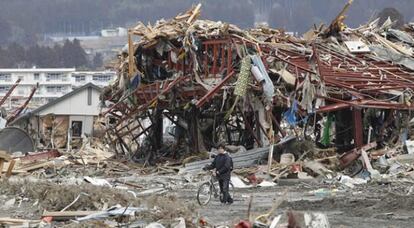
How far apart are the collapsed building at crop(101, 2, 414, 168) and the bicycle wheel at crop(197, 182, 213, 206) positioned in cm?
919

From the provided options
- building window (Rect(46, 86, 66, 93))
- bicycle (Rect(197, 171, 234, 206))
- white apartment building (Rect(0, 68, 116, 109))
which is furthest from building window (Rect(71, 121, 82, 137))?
building window (Rect(46, 86, 66, 93))

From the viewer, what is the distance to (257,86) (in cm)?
3034

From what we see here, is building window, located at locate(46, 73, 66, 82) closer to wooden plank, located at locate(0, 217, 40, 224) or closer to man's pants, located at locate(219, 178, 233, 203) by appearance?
man's pants, located at locate(219, 178, 233, 203)

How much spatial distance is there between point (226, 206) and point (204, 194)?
0.94 meters

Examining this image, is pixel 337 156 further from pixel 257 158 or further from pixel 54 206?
pixel 54 206

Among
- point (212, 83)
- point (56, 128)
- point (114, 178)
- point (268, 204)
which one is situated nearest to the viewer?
point (268, 204)

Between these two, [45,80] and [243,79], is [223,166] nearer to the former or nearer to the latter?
[243,79]

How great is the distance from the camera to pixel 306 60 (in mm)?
32312

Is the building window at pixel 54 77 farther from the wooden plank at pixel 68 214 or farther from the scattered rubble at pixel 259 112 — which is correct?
the wooden plank at pixel 68 214

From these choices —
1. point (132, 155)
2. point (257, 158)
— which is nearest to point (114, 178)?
point (257, 158)

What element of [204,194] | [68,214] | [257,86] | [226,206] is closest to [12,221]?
[68,214]

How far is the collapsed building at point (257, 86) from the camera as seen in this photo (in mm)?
30859

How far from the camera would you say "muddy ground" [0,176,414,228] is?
15.4m

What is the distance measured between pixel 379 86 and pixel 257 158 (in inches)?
216
